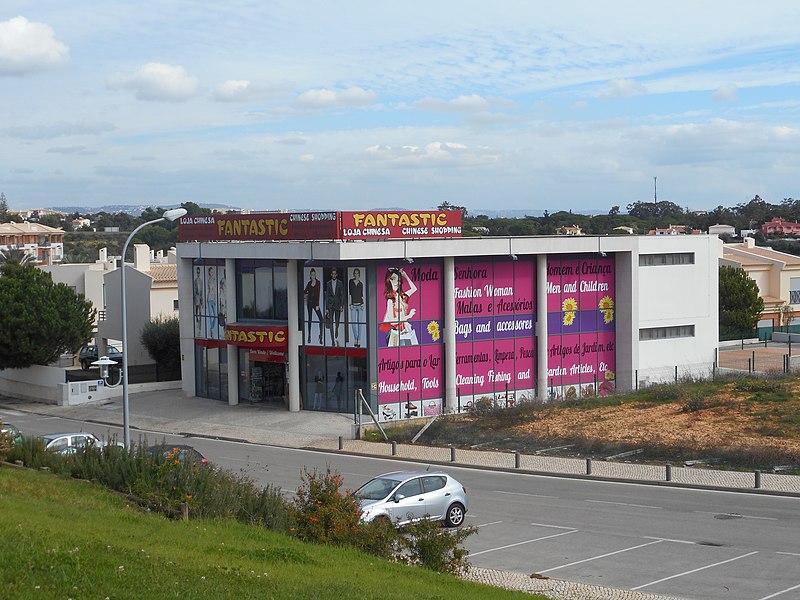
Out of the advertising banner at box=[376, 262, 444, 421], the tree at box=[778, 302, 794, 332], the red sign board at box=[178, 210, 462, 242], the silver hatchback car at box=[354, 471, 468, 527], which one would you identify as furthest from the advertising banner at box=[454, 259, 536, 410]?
the tree at box=[778, 302, 794, 332]

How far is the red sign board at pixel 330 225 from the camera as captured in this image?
43.7 meters

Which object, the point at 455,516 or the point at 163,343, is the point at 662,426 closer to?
the point at 455,516

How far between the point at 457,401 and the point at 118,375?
69.3 ft

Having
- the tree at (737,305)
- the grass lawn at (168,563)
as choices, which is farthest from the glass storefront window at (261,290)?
the tree at (737,305)

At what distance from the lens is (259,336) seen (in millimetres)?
45375

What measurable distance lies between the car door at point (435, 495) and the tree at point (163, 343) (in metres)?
36.9

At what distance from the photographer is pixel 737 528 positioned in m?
22.2

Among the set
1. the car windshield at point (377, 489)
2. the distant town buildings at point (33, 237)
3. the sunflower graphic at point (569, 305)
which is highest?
the distant town buildings at point (33, 237)

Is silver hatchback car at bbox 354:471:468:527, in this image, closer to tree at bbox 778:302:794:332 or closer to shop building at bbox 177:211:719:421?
shop building at bbox 177:211:719:421

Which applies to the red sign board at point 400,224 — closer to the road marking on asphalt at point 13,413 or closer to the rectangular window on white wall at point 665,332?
the rectangular window on white wall at point 665,332

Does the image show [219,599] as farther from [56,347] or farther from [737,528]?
[56,347]

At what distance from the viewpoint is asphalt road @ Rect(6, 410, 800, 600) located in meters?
17.8

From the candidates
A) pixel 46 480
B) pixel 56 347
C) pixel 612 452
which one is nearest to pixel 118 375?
pixel 56 347

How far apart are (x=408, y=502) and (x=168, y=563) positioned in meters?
10.6
